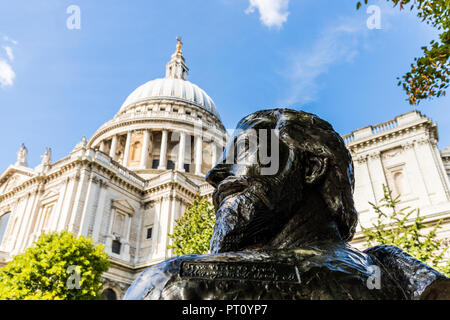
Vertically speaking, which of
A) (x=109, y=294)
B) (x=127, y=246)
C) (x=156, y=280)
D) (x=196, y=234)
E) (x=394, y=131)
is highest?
(x=394, y=131)

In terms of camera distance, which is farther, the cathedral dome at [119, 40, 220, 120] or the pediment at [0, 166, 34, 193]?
the cathedral dome at [119, 40, 220, 120]

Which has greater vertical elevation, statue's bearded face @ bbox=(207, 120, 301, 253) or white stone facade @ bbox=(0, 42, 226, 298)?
white stone facade @ bbox=(0, 42, 226, 298)

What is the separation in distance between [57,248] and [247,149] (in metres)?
16.3

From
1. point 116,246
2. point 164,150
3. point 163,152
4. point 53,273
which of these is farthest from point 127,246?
point 164,150

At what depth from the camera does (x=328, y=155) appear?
1.72 m

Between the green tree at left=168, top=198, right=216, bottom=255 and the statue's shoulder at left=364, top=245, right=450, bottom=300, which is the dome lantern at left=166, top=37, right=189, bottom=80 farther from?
the statue's shoulder at left=364, top=245, right=450, bottom=300

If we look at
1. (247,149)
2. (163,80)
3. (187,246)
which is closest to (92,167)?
(187,246)

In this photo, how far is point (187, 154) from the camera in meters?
41.9

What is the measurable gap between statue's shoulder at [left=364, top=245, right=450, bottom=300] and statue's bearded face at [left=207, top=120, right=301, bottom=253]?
49 cm

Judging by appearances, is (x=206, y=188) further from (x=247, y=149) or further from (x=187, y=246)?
(x=247, y=149)

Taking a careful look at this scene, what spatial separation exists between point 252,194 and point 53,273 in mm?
16061

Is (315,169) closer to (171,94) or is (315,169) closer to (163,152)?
(163,152)

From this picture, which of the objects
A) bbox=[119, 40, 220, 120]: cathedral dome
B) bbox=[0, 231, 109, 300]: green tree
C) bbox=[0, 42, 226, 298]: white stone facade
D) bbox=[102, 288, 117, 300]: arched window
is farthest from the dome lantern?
bbox=[0, 231, 109, 300]: green tree

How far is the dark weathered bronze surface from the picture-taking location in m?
1.06
